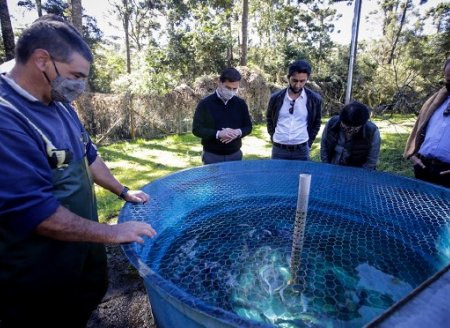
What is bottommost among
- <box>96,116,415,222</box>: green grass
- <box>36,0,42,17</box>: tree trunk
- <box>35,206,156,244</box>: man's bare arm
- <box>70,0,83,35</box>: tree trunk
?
<box>96,116,415,222</box>: green grass

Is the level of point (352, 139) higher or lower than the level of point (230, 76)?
lower

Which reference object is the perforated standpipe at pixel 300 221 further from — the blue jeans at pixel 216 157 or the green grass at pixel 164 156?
the green grass at pixel 164 156

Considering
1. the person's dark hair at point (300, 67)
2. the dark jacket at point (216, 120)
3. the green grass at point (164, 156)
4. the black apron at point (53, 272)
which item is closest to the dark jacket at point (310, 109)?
the person's dark hair at point (300, 67)

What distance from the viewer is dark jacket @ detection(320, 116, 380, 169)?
9.17ft

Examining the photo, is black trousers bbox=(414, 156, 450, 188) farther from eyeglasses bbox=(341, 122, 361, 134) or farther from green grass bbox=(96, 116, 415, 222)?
green grass bbox=(96, 116, 415, 222)

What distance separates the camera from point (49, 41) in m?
1.29

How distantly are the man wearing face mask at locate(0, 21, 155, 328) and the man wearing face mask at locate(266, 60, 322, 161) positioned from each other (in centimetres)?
250

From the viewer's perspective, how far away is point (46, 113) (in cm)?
137

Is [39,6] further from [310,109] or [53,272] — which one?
[53,272]

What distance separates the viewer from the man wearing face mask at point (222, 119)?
3.27 m

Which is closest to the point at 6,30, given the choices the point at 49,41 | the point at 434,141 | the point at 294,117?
the point at 49,41

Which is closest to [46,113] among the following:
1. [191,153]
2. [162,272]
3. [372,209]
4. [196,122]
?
[162,272]

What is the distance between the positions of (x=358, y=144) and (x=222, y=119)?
152 centimetres

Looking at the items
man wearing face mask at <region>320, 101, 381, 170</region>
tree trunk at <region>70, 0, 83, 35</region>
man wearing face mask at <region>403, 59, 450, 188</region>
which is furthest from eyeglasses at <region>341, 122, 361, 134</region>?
tree trunk at <region>70, 0, 83, 35</region>
